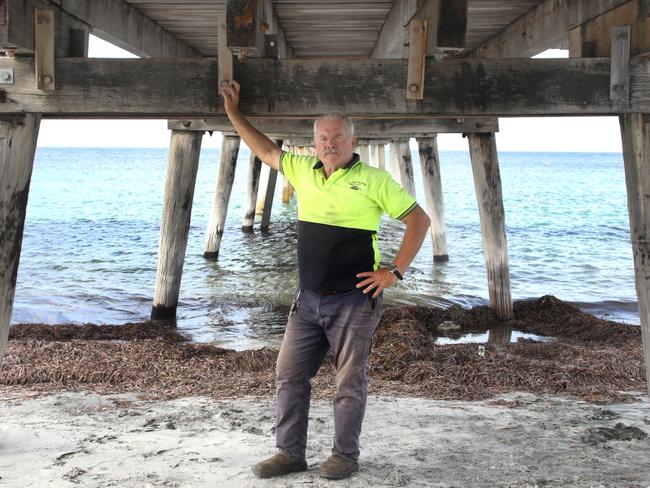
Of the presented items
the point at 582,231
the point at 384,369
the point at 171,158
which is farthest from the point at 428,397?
the point at 582,231

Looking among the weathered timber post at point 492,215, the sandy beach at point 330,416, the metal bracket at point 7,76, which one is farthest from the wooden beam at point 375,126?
the metal bracket at point 7,76

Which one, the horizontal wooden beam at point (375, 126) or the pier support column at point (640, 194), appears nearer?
the pier support column at point (640, 194)

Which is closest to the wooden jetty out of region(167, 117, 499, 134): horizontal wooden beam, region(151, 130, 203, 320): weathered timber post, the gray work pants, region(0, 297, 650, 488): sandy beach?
region(0, 297, 650, 488): sandy beach

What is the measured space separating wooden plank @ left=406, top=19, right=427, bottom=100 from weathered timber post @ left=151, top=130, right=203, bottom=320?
5.40m

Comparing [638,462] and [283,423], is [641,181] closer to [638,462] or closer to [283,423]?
[638,462]

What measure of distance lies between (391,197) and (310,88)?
1.15 m

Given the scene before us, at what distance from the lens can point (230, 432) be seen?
4.63 meters

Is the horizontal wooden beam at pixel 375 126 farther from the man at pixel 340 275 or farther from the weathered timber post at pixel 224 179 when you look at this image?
the man at pixel 340 275

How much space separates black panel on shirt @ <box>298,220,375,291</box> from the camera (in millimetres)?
3818

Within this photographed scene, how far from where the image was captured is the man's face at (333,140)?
3820mm

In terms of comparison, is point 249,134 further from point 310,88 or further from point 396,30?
point 396,30

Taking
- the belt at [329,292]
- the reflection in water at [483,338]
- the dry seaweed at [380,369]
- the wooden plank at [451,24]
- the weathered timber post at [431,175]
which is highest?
the weathered timber post at [431,175]

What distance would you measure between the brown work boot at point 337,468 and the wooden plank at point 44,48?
2672 millimetres

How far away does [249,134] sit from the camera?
427 cm
